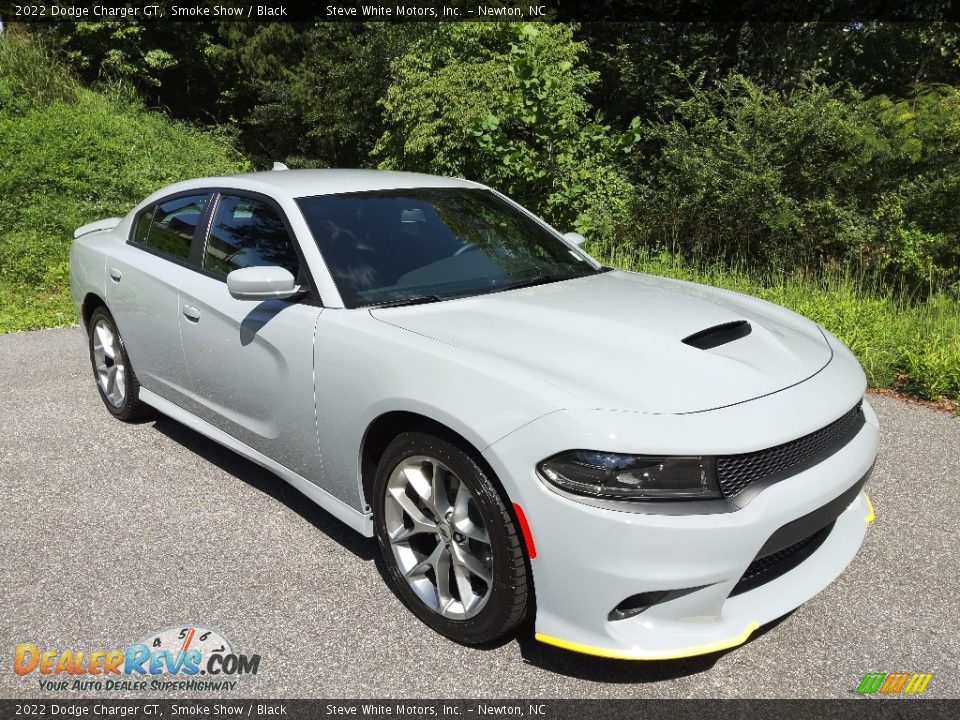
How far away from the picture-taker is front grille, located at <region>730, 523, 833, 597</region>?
8.35 ft

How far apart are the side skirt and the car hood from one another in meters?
0.80

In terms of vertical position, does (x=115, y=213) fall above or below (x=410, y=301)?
below

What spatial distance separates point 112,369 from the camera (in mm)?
5258

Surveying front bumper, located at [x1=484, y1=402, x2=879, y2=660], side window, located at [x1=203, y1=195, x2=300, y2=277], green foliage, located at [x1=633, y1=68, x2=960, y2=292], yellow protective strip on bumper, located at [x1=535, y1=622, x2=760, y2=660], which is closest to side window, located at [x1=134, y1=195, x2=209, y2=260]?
side window, located at [x1=203, y1=195, x2=300, y2=277]

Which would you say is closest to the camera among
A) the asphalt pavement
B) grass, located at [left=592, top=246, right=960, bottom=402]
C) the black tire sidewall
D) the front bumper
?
the front bumper

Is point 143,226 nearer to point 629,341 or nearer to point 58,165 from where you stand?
point 629,341

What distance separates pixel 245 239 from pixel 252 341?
2.07ft

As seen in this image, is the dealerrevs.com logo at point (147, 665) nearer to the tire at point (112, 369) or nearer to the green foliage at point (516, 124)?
the tire at point (112, 369)

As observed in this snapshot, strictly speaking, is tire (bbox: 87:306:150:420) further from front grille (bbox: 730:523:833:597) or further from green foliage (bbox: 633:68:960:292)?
green foliage (bbox: 633:68:960:292)

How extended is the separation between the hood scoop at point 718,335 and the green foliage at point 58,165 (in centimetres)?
757

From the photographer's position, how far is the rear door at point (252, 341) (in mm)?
3326

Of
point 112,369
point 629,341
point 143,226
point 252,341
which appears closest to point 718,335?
point 629,341

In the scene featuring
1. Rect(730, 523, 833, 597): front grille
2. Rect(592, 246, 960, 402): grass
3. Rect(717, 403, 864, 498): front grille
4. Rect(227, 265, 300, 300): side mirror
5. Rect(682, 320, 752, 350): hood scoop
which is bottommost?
Rect(592, 246, 960, 402): grass

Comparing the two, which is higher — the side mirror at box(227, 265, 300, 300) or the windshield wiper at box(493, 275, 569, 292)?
the side mirror at box(227, 265, 300, 300)
